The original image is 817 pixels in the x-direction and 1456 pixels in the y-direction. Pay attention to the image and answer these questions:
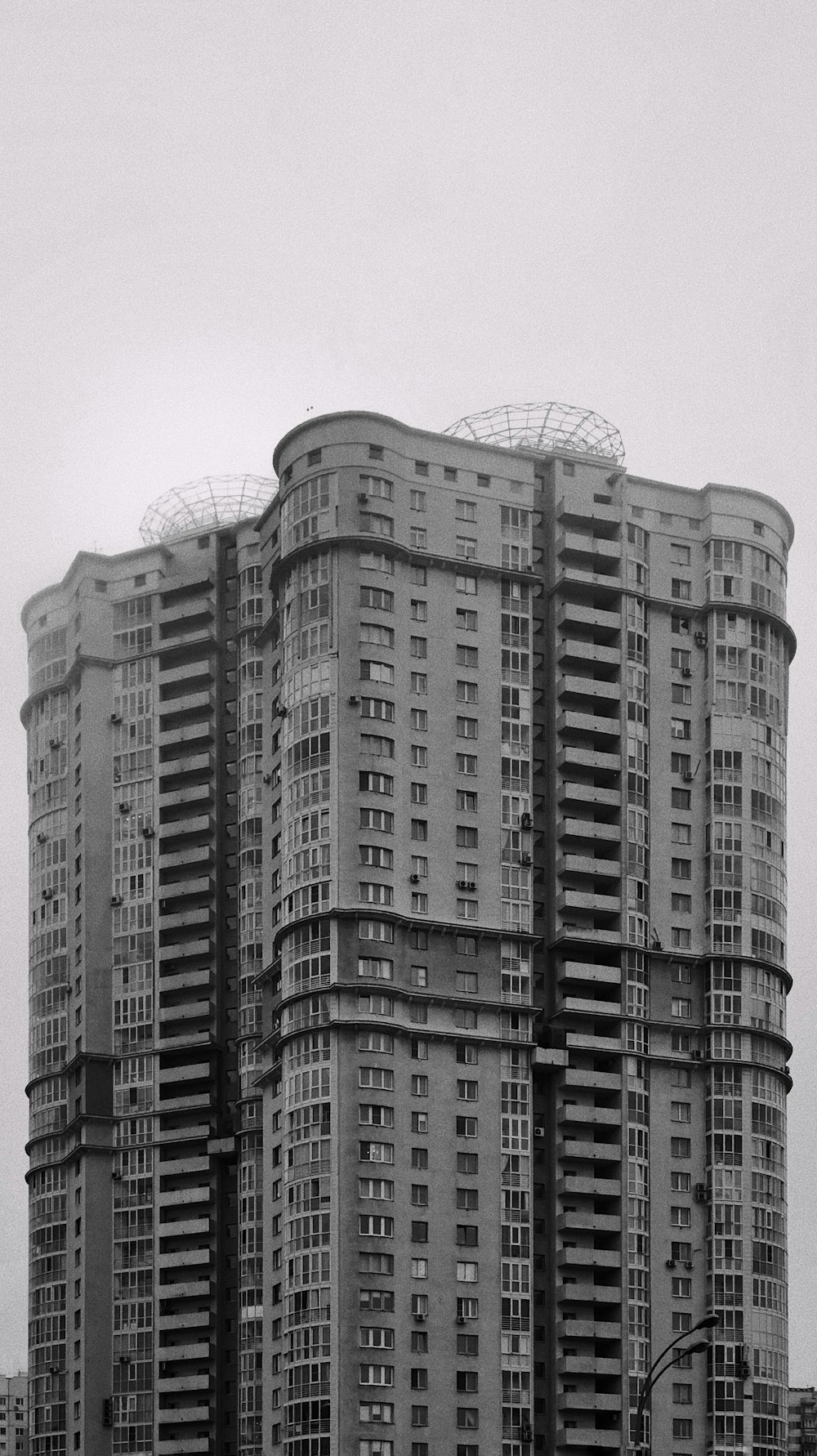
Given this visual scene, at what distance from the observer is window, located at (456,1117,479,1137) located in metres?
139

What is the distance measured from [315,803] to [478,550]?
20905 millimetres

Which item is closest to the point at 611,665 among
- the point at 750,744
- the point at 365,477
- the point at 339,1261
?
the point at 750,744

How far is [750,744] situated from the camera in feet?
504

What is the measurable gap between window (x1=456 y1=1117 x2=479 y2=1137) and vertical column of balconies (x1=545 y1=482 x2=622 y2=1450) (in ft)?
24.3

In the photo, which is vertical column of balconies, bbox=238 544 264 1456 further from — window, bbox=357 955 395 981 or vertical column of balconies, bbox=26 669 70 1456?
window, bbox=357 955 395 981

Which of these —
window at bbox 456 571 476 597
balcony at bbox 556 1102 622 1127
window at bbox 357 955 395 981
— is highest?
window at bbox 456 571 476 597

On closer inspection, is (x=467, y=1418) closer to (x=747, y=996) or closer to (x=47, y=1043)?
(x=747, y=996)

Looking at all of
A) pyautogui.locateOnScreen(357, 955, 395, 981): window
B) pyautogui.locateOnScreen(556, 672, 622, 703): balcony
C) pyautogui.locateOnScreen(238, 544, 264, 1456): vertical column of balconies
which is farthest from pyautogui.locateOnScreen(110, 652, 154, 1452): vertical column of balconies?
pyautogui.locateOnScreen(556, 672, 622, 703): balcony

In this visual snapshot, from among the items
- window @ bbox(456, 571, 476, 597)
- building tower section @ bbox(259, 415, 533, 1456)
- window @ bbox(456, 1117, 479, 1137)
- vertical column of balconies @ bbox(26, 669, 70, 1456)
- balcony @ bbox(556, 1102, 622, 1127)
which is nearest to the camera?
building tower section @ bbox(259, 415, 533, 1456)

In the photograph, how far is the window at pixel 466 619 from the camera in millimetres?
148125

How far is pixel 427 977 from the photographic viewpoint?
5571 inches

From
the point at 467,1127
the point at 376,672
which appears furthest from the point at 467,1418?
the point at 376,672

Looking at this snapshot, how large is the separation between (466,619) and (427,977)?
23321 millimetres

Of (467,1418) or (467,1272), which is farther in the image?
(467,1272)
